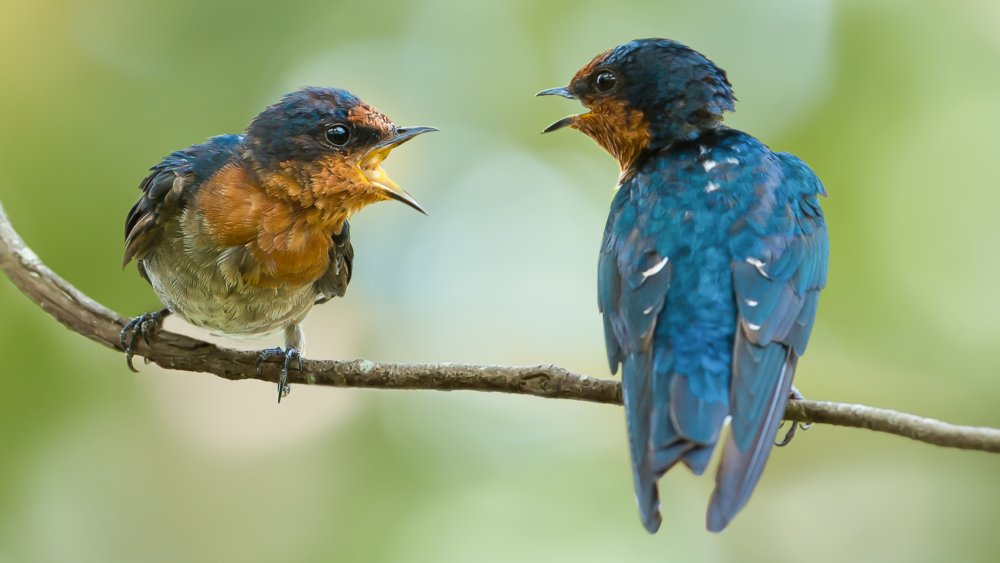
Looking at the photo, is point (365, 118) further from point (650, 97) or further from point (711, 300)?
A: point (711, 300)

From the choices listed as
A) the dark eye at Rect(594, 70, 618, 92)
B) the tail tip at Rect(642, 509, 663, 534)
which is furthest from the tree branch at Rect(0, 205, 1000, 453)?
the dark eye at Rect(594, 70, 618, 92)

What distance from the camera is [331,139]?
486cm

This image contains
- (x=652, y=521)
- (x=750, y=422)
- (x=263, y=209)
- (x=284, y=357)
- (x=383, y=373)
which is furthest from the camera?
Result: (x=263, y=209)

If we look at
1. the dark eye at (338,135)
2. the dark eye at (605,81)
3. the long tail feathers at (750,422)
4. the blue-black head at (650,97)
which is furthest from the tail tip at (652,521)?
the dark eye at (338,135)

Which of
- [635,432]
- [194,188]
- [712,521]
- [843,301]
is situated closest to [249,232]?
[194,188]

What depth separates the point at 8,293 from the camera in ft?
21.7

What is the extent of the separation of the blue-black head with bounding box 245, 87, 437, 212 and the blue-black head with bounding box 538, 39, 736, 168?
77 cm

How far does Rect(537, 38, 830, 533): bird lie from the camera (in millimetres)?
3477

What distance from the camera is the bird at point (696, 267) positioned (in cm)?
348

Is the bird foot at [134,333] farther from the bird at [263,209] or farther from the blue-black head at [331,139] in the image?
the blue-black head at [331,139]

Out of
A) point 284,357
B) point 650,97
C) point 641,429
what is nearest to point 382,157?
point 284,357

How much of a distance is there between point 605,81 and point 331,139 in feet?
4.18

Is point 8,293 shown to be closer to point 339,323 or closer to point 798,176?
point 339,323

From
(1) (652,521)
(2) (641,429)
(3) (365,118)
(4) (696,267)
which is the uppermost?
(3) (365,118)
